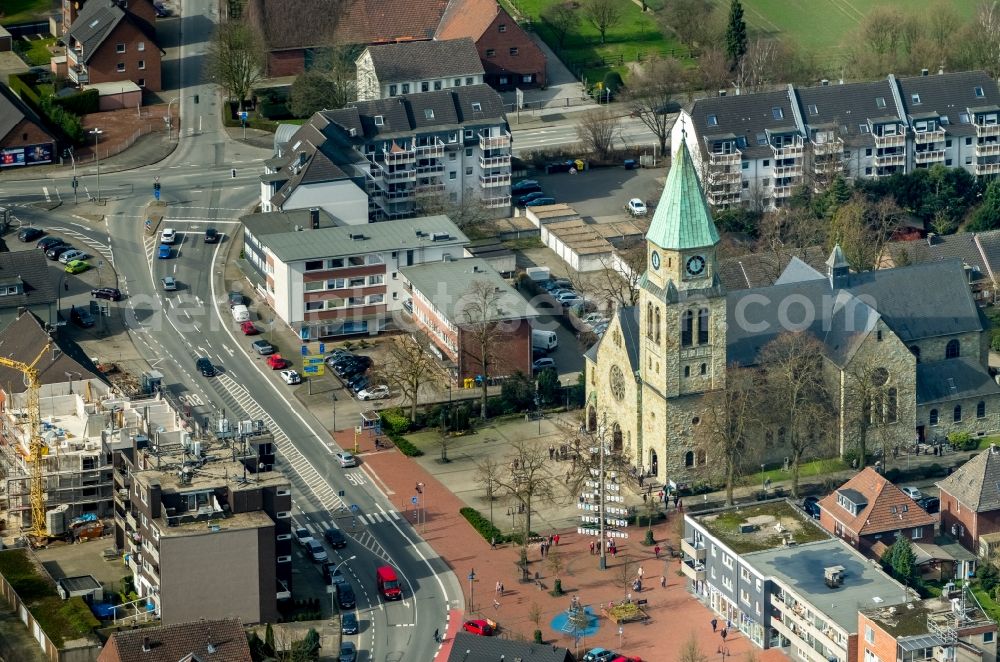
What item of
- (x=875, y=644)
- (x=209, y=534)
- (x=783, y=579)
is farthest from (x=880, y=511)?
(x=209, y=534)

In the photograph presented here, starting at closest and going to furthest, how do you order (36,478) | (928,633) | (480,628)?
(928,633)
(480,628)
(36,478)

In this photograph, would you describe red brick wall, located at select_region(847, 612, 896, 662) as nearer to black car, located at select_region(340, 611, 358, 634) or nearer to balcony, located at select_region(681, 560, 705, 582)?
balcony, located at select_region(681, 560, 705, 582)

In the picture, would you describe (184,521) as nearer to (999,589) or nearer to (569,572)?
(569,572)

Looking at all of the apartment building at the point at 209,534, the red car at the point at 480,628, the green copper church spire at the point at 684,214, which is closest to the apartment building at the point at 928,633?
the red car at the point at 480,628

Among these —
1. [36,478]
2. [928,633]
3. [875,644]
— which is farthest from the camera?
[36,478]

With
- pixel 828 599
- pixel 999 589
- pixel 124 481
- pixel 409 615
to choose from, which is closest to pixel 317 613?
pixel 409 615

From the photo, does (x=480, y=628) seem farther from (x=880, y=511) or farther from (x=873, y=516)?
(x=880, y=511)

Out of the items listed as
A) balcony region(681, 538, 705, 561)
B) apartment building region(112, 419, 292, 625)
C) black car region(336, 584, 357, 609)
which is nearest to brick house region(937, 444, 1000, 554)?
balcony region(681, 538, 705, 561)

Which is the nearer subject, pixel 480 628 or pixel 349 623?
pixel 480 628

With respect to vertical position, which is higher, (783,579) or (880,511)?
(880,511)
